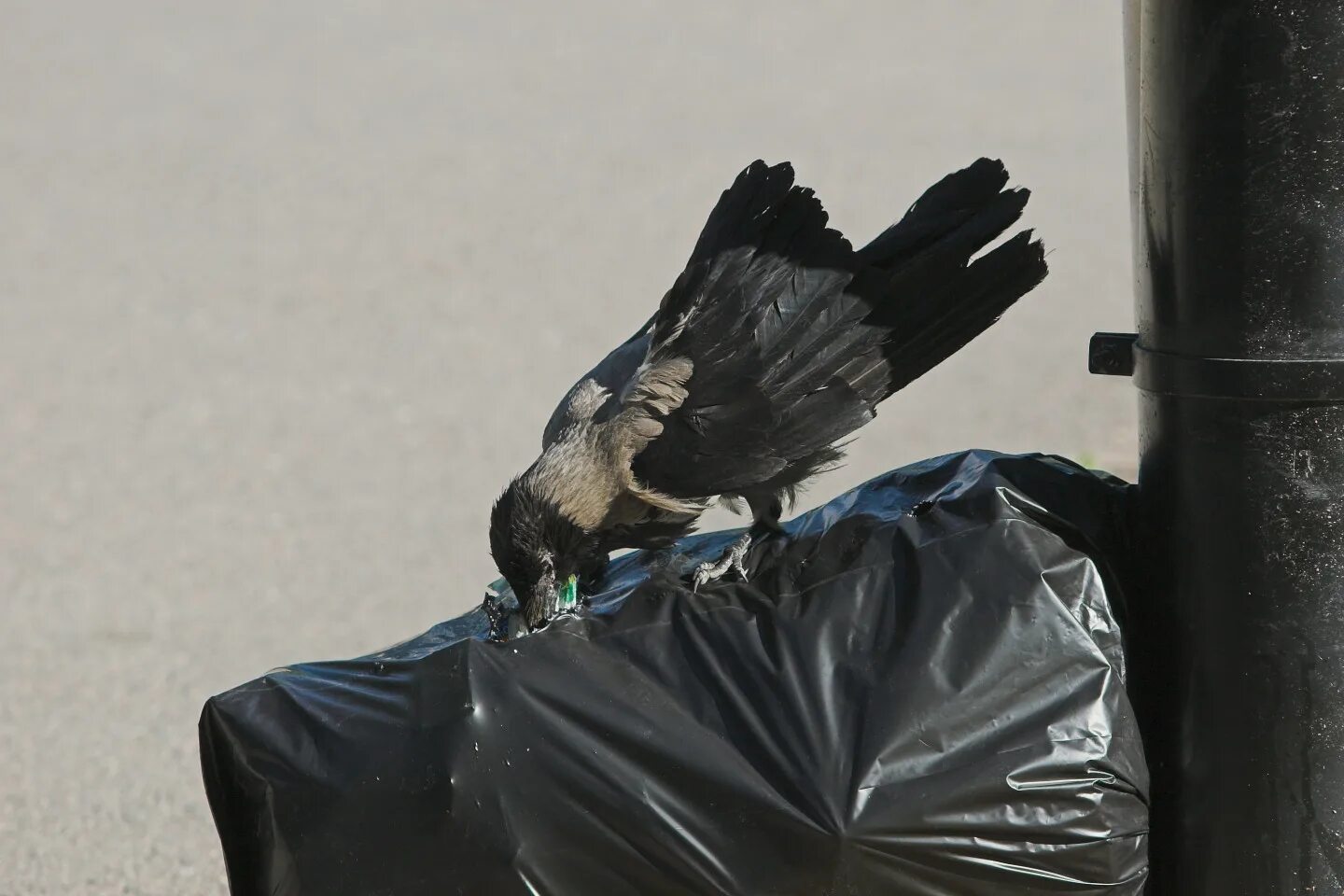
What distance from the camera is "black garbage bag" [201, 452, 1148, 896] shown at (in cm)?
215

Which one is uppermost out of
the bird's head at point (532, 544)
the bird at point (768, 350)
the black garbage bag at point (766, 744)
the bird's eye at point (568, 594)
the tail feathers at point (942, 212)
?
the tail feathers at point (942, 212)

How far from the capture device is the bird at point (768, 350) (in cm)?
273

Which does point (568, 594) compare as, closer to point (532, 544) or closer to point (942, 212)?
point (532, 544)

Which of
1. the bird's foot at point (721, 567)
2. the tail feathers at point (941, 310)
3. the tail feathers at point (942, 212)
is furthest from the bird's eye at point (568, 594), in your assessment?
the tail feathers at point (942, 212)

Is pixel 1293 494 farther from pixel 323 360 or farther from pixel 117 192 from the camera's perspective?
pixel 117 192

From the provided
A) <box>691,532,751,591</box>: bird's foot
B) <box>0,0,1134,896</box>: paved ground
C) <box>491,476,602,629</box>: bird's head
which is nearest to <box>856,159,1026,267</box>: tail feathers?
<box>691,532,751,591</box>: bird's foot

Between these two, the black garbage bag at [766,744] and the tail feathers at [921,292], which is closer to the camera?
the black garbage bag at [766,744]

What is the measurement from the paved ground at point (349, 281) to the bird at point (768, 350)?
1.44 metres

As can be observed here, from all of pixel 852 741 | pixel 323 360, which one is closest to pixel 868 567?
pixel 852 741

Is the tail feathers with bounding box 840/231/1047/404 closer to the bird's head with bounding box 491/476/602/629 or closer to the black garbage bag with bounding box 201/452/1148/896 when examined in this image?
the black garbage bag with bounding box 201/452/1148/896

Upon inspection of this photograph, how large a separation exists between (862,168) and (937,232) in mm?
7355

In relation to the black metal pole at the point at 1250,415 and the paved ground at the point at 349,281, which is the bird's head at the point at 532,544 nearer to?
the black metal pole at the point at 1250,415

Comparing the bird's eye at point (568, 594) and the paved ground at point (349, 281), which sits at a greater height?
the paved ground at point (349, 281)

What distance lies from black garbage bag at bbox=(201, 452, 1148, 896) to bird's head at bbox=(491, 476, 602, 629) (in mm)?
361
